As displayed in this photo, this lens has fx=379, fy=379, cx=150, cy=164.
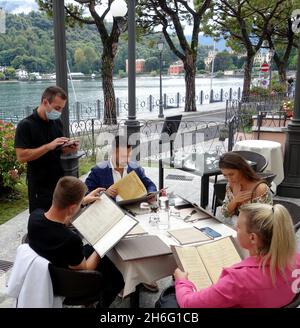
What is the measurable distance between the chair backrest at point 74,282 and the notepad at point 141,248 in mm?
258

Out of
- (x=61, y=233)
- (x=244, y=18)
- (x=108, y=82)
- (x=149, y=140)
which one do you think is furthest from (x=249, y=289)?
(x=244, y=18)

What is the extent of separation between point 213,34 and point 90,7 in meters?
13.1

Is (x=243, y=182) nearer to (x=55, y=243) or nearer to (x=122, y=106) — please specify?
(x=55, y=243)

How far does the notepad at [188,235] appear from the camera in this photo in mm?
2717

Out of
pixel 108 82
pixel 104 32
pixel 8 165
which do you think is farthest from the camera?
pixel 108 82

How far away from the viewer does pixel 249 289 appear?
1867 mm

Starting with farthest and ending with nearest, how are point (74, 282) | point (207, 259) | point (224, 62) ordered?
point (224, 62) < point (207, 259) < point (74, 282)

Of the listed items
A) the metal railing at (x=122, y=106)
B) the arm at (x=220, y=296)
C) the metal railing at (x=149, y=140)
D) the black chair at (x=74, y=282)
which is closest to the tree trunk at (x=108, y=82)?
the metal railing at (x=122, y=106)

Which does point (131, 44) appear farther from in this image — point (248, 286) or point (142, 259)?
point (248, 286)

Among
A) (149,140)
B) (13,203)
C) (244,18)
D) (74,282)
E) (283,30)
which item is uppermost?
(283,30)

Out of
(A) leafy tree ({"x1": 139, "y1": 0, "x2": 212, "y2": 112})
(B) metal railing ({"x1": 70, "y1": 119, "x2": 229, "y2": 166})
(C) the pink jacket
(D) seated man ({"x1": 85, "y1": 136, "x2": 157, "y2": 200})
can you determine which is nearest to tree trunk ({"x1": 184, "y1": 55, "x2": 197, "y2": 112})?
(A) leafy tree ({"x1": 139, "y1": 0, "x2": 212, "y2": 112})

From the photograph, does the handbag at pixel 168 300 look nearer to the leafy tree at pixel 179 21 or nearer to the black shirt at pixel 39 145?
the black shirt at pixel 39 145

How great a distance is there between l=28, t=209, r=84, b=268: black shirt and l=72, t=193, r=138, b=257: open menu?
7.3 inches

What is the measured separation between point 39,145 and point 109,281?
1.44 metres
